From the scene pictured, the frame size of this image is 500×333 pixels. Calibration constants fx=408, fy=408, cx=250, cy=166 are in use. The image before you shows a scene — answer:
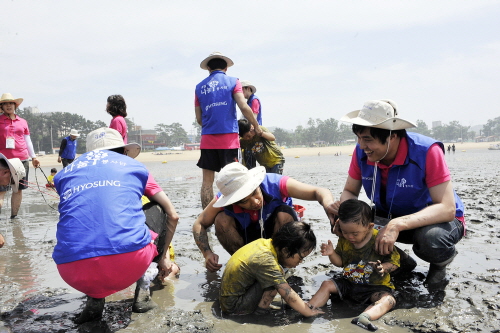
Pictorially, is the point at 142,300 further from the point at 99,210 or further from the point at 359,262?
the point at 359,262

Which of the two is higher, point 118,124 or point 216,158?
point 118,124

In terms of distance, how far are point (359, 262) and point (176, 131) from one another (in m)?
97.8

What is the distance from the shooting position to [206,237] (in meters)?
3.19

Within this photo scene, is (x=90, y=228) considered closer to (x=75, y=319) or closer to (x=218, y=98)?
(x=75, y=319)

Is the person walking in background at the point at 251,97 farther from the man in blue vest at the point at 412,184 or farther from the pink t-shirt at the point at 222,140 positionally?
the man in blue vest at the point at 412,184

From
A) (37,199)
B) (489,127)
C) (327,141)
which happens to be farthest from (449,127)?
(37,199)

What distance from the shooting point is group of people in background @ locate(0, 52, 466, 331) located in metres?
2.28

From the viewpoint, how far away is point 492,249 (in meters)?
3.72

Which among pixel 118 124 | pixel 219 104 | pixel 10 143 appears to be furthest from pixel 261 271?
pixel 10 143

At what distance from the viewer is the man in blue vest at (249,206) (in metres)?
2.85

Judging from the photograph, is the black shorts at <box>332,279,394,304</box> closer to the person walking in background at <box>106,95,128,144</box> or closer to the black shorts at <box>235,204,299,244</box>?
the black shorts at <box>235,204,299,244</box>

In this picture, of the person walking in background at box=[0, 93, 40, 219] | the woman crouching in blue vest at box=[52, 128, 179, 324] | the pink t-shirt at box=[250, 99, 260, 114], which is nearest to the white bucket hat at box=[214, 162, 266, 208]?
the woman crouching in blue vest at box=[52, 128, 179, 324]

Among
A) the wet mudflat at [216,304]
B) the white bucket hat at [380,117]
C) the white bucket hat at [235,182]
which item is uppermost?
the white bucket hat at [380,117]

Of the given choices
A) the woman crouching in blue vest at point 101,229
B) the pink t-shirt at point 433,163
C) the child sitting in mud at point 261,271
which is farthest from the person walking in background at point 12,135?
the pink t-shirt at point 433,163
